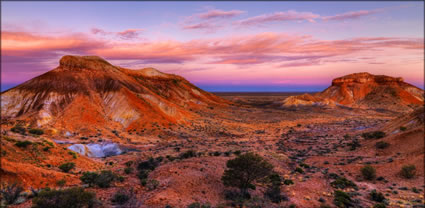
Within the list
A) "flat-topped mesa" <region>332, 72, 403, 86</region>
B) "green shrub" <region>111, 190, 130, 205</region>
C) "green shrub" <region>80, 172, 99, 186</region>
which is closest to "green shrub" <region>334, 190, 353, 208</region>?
"green shrub" <region>111, 190, 130, 205</region>

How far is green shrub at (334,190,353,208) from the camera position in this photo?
14.3 m

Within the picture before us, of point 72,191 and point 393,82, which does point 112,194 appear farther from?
point 393,82

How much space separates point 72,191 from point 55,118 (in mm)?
33516

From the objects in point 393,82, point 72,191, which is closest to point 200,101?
point 72,191

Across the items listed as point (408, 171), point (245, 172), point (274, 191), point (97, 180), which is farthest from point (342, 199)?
point (97, 180)

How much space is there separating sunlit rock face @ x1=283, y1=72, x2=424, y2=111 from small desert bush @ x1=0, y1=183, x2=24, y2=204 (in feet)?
307

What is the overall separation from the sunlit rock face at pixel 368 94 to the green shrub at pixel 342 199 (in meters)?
82.6

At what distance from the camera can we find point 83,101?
4216cm

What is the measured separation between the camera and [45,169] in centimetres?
1470

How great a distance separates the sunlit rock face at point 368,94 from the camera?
9531 cm

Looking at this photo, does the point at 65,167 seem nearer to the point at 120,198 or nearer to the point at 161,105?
the point at 120,198

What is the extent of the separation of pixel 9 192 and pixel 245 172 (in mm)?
13319

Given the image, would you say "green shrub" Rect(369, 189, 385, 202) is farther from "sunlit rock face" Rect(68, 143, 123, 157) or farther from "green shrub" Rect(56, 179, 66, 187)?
"sunlit rock face" Rect(68, 143, 123, 157)

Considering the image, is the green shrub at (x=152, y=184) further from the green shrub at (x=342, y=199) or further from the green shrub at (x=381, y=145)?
the green shrub at (x=381, y=145)
